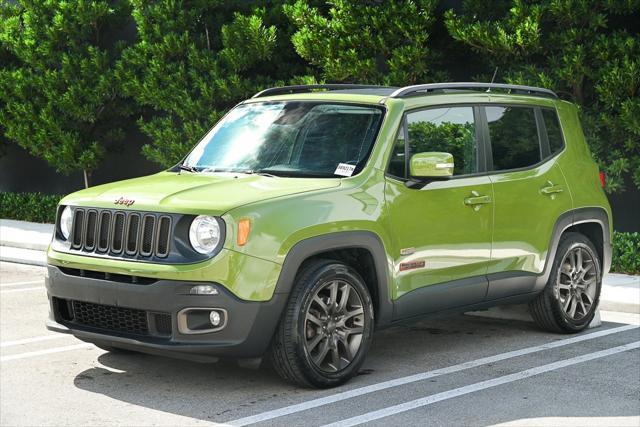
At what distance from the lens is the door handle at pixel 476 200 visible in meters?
7.88

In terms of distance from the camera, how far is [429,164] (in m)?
7.39

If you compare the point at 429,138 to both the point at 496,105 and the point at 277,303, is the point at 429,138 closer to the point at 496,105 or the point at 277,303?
the point at 496,105

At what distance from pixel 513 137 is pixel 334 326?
242cm

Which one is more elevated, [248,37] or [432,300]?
[248,37]

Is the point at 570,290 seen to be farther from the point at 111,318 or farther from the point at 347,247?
the point at 111,318

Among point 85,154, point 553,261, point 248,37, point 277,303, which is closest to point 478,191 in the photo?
point 553,261

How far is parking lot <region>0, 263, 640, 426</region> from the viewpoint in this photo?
6.44 meters

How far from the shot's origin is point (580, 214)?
897 centimetres

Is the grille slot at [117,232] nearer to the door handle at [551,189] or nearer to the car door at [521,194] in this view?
the car door at [521,194]

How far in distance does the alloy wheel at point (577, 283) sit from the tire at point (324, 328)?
2.30 m

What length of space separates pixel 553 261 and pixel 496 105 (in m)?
1.28

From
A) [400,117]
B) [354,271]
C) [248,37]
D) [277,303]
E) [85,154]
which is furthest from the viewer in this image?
[85,154]

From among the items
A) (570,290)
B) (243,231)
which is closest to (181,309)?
(243,231)

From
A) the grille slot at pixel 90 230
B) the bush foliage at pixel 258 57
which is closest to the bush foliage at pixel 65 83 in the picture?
the bush foliage at pixel 258 57
